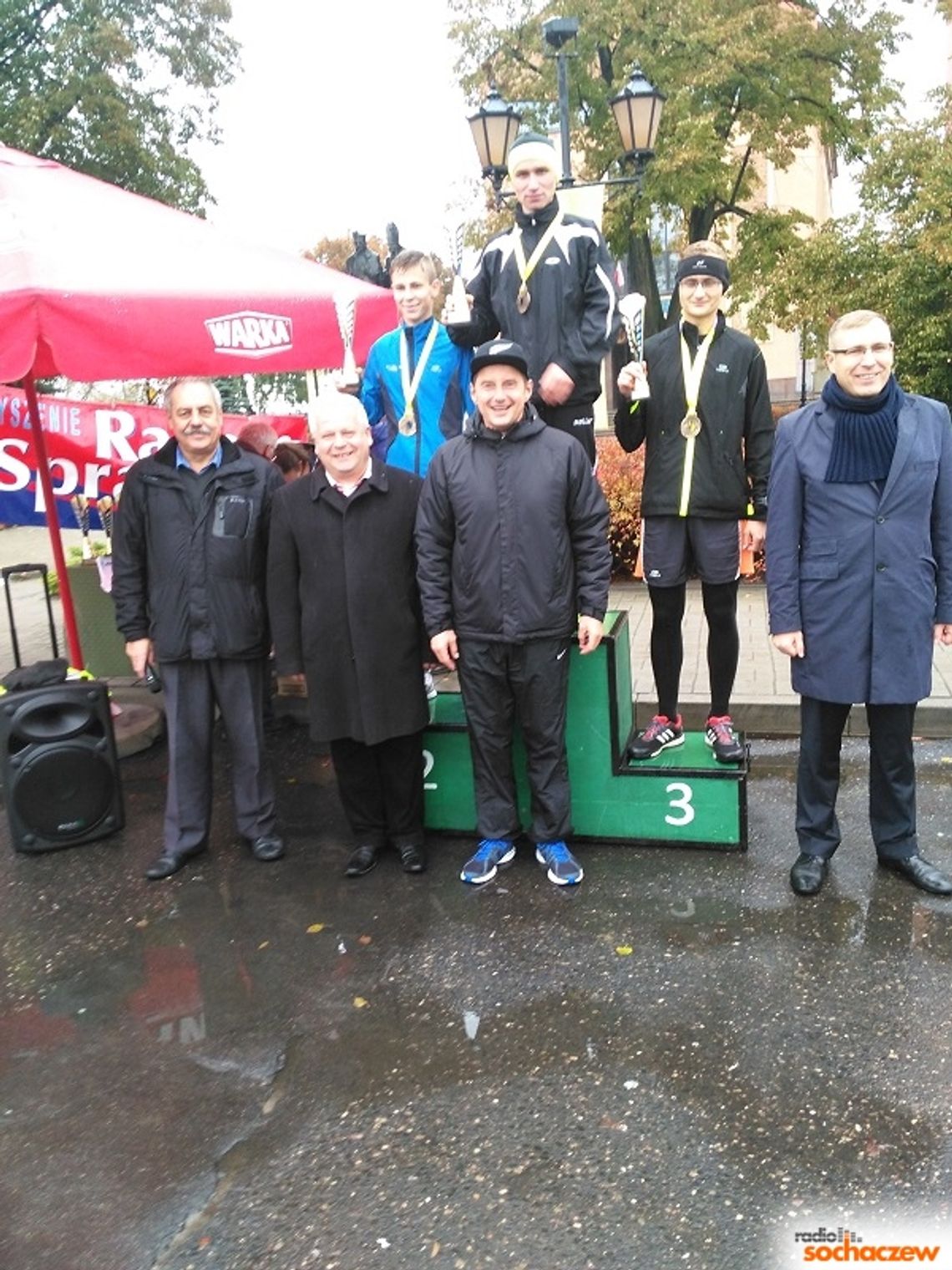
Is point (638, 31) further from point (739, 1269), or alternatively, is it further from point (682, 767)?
point (739, 1269)

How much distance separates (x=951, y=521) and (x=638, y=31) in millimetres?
19298

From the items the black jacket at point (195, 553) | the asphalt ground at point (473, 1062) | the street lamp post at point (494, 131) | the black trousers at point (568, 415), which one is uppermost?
the street lamp post at point (494, 131)

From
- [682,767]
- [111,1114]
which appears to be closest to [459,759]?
[682,767]

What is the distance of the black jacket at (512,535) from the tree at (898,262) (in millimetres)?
11074

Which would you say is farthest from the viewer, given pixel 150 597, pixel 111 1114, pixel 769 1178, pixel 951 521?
pixel 150 597

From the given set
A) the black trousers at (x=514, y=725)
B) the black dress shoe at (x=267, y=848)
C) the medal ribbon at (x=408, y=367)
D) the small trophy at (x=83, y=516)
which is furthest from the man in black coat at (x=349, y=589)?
the small trophy at (x=83, y=516)

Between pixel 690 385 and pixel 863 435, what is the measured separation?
34.8 inches

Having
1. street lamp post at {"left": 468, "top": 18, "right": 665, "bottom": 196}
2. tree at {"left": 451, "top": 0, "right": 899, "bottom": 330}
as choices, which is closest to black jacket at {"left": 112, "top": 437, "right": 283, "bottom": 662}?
street lamp post at {"left": 468, "top": 18, "right": 665, "bottom": 196}

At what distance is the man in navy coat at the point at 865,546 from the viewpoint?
3.54 m

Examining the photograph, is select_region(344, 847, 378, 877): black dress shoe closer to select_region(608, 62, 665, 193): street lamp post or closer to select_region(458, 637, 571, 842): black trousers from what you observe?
select_region(458, 637, 571, 842): black trousers

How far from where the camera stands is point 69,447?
6527 mm

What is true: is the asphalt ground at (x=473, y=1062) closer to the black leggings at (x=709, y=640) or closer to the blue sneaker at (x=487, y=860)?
the blue sneaker at (x=487, y=860)

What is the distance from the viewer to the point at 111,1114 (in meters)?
2.92

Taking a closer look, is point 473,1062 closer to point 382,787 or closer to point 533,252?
point 382,787
